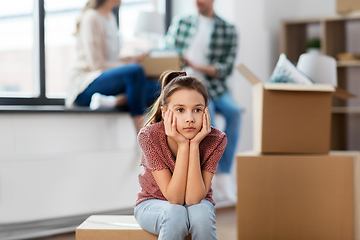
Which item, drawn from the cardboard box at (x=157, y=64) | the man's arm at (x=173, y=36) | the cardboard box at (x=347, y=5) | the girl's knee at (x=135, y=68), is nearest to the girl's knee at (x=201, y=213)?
the girl's knee at (x=135, y=68)

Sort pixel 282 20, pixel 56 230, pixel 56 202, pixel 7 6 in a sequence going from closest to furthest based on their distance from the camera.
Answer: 1. pixel 56 230
2. pixel 56 202
3. pixel 7 6
4. pixel 282 20

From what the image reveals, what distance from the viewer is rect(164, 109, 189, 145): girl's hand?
1.20 m

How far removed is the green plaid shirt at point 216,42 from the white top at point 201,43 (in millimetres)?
23

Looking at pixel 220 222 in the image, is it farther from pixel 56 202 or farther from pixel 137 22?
pixel 137 22

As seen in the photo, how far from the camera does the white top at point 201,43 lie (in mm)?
2730

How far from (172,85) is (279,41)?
2677 mm

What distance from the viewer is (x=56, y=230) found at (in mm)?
1897

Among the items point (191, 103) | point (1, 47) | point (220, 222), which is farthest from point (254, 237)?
point (1, 47)

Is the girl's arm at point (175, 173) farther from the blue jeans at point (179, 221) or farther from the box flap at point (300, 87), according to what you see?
the box flap at point (300, 87)

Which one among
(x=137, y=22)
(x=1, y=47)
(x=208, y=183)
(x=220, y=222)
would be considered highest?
(x=137, y=22)

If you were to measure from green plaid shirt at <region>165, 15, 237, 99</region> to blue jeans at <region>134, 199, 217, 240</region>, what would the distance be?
1.56m

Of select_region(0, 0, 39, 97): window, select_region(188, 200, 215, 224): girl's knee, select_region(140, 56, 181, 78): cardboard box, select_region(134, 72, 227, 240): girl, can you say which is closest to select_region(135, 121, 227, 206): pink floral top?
select_region(134, 72, 227, 240): girl

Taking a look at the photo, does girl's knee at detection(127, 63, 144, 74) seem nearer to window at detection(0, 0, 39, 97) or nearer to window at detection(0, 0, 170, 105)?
window at detection(0, 0, 170, 105)

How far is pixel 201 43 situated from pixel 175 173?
1.69 m
